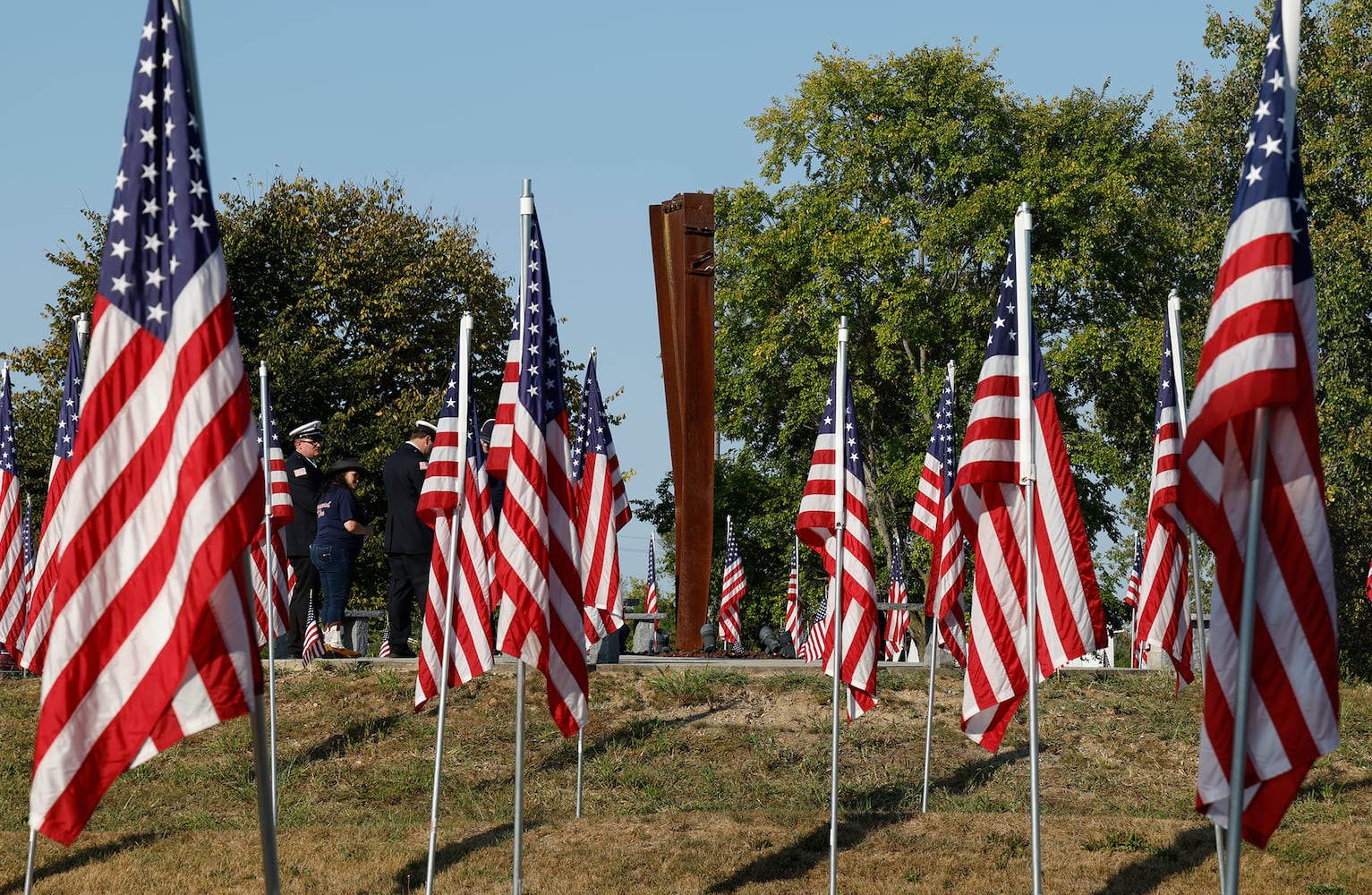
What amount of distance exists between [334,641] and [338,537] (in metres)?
1.45

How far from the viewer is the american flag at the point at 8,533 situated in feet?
44.6

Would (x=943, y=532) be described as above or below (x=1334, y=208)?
below

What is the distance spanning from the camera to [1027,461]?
8188mm

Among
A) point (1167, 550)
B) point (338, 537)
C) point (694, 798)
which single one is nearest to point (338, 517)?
point (338, 537)

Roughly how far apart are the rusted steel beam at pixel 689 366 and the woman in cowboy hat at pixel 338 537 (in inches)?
130

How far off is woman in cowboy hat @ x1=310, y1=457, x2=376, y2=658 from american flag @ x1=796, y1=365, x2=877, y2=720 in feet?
19.6

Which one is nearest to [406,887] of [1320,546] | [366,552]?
[1320,546]

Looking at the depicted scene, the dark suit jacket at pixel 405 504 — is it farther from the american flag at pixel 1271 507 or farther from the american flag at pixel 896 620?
the american flag at pixel 1271 507

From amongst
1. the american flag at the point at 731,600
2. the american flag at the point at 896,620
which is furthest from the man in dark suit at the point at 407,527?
the american flag at the point at 731,600

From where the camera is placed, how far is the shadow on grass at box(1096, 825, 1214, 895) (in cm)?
925

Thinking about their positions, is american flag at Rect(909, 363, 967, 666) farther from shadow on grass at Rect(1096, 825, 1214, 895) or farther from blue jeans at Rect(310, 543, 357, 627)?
blue jeans at Rect(310, 543, 357, 627)

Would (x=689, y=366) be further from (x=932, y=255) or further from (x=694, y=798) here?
(x=932, y=255)

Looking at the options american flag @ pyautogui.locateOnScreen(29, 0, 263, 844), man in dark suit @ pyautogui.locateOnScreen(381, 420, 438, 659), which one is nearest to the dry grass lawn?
man in dark suit @ pyautogui.locateOnScreen(381, 420, 438, 659)

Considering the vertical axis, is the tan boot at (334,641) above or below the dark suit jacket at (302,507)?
below
